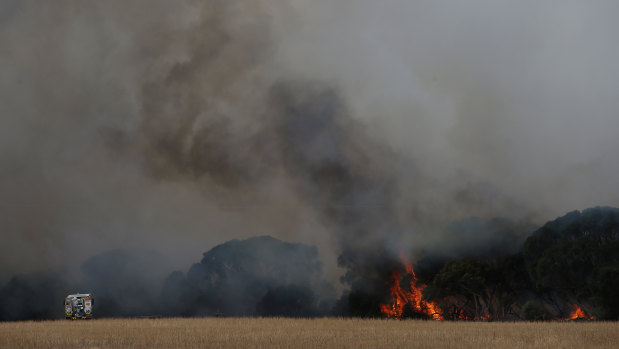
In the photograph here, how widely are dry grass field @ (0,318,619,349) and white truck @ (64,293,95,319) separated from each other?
55.7ft

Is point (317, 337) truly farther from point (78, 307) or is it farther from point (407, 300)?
point (407, 300)

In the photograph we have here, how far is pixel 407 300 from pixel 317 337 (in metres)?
49.7

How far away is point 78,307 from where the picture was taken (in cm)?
6806

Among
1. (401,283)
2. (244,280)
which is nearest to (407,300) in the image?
(401,283)

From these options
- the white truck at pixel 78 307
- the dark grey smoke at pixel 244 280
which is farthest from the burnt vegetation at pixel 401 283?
the white truck at pixel 78 307

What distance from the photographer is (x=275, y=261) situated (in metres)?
122

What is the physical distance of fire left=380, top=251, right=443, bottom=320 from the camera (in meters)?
84.5

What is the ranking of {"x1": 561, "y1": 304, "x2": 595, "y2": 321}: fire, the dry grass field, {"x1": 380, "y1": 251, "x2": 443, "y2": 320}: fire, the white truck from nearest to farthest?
the dry grass field < the white truck < {"x1": 561, "y1": 304, "x2": 595, "y2": 321}: fire < {"x1": 380, "y1": 251, "x2": 443, "y2": 320}: fire

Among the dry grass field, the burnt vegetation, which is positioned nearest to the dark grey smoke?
the burnt vegetation

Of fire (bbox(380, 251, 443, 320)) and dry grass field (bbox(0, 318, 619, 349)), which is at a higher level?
fire (bbox(380, 251, 443, 320))

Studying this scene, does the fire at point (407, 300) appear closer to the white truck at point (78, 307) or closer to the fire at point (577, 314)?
the fire at point (577, 314)

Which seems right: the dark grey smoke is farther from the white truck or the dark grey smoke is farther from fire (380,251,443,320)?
the white truck

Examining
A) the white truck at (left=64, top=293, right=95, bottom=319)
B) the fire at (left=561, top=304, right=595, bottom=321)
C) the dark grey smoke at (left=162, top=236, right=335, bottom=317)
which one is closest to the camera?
the white truck at (left=64, top=293, right=95, bottom=319)

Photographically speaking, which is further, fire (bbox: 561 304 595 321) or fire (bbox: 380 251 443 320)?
fire (bbox: 380 251 443 320)
